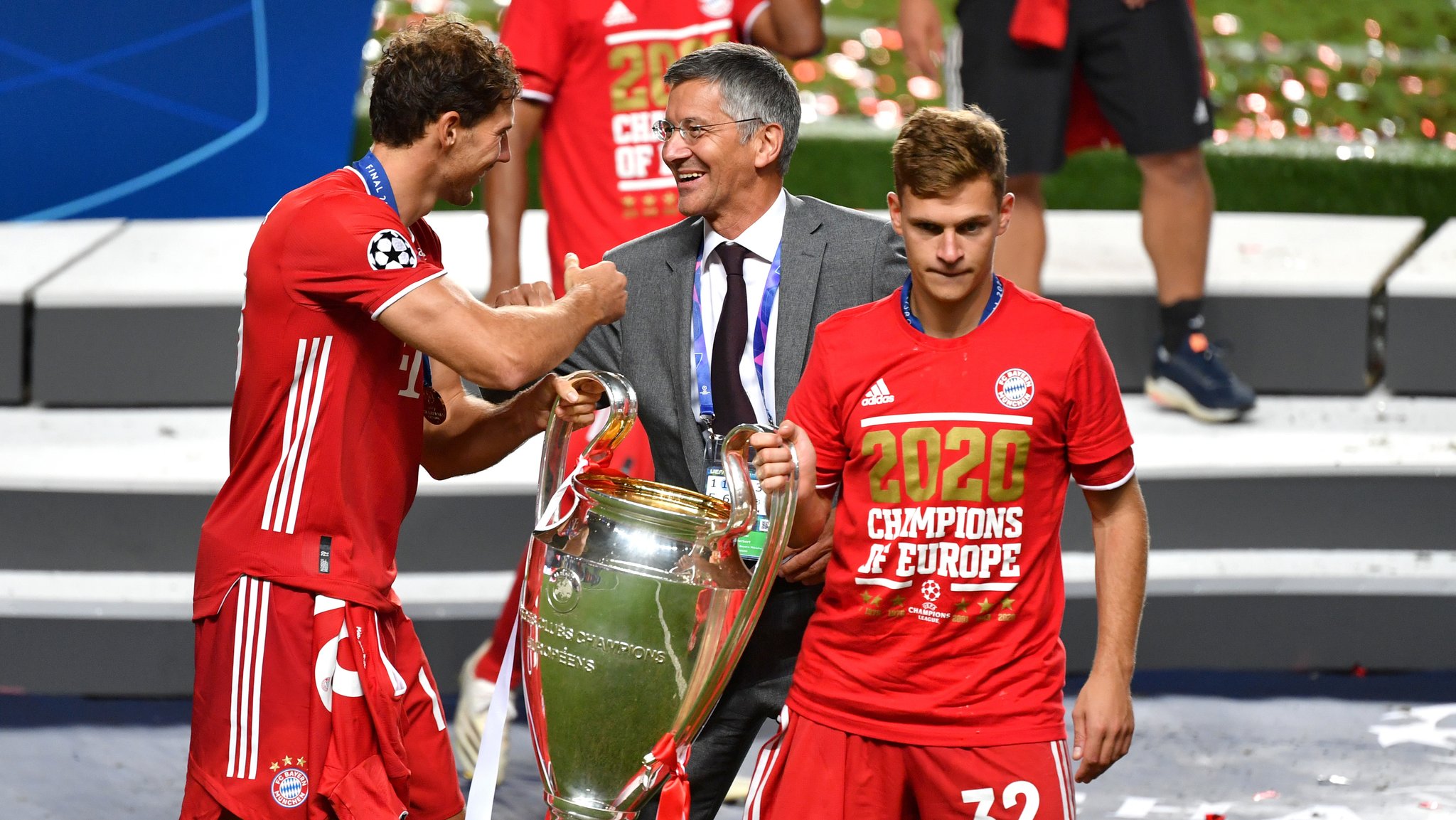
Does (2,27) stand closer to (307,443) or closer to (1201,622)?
(307,443)

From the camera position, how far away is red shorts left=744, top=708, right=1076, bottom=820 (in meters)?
2.34

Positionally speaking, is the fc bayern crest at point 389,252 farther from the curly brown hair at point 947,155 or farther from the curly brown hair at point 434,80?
the curly brown hair at point 947,155

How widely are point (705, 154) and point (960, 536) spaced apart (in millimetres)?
729

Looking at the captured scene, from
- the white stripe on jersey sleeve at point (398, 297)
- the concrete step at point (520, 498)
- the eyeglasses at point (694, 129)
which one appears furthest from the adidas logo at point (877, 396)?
the concrete step at point (520, 498)

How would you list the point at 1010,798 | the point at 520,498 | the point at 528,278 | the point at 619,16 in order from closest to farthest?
the point at 1010,798, the point at 619,16, the point at 520,498, the point at 528,278

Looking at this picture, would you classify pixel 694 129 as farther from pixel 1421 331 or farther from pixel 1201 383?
pixel 1421 331

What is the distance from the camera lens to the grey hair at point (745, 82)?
8.82 feet

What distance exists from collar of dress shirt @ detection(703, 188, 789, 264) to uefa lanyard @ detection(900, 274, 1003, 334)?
0.31m

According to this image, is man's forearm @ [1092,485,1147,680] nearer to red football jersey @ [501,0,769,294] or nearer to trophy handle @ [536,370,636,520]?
trophy handle @ [536,370,636,520]

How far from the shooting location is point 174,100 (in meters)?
5.45

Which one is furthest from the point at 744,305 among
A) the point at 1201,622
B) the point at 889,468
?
the point at 1201,622

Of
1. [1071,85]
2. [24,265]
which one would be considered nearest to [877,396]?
[1071,85]

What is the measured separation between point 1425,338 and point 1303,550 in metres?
0.92

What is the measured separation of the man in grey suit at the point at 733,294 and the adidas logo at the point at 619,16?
1.11 metres
